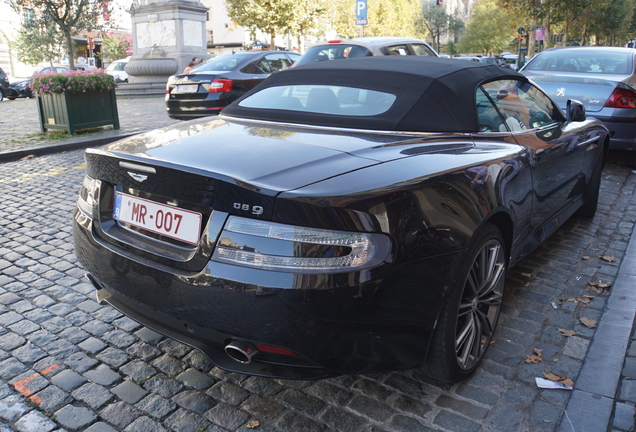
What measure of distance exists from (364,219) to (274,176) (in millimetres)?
387

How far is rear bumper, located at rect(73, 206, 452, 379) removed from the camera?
7.03ft

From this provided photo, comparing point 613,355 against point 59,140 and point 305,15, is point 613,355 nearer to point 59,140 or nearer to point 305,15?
point 59,140

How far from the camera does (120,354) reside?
309 cm

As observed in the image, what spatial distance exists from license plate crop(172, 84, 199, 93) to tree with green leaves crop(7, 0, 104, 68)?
573 inches

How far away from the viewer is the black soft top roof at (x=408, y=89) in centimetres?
309

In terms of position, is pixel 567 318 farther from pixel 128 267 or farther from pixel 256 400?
pixel 128 267

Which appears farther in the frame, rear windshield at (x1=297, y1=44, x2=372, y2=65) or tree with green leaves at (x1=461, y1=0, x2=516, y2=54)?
tree with green leaves at (x1=461, y1=0, x2=516, y2=54)

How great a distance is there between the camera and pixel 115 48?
190ft

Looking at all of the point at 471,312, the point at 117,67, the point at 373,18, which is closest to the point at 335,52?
the point at 471,312

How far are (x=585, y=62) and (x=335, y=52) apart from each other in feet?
13.5

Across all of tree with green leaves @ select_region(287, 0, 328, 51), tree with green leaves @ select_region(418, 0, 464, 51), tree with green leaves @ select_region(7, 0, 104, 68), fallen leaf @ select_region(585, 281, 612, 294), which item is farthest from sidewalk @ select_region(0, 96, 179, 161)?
tree with green leaves @ select_region(418, 0, 464, 51)

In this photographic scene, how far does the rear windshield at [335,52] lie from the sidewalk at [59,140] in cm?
344

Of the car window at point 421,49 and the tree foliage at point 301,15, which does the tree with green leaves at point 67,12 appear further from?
the car window at point 421,49

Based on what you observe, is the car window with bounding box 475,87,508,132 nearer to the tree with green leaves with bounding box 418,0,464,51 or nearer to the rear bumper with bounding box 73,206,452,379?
the rear bumper with bounding box 73,206,452,379
